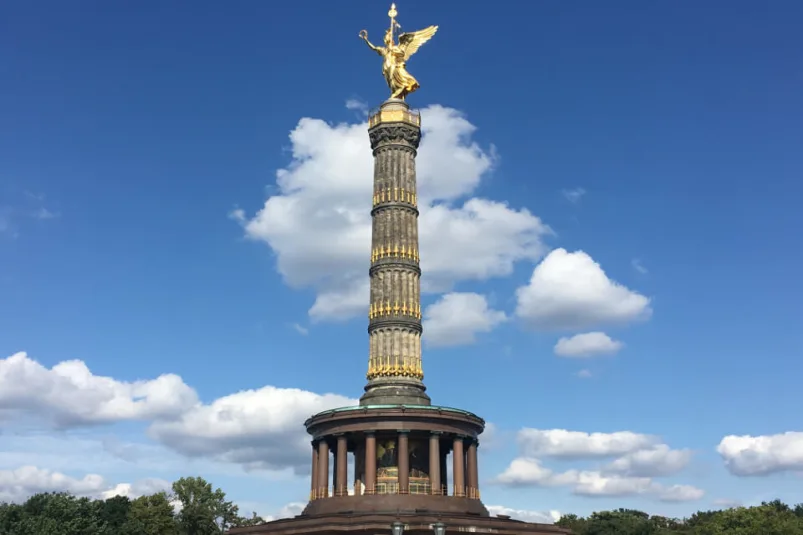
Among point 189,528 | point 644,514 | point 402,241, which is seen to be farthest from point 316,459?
point 644,514

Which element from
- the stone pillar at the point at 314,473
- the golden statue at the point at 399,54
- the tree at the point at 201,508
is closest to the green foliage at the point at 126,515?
the tree at the point at 201,508

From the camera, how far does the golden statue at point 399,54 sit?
61.8 meters

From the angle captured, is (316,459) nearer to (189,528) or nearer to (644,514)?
(189,528)

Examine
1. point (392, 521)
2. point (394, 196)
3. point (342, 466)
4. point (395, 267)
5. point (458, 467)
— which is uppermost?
point (394, 196)

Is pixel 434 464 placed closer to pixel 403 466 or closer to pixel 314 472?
pixel 403 466

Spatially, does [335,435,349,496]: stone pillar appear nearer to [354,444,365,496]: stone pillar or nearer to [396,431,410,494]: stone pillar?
[354,444,365,496]: stone pillar

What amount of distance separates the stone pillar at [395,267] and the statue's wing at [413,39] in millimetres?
4366

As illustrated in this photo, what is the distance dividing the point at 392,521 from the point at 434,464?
24.0 feet

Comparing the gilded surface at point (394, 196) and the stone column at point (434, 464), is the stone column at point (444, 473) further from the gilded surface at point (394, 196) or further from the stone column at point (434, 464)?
the gilded surface at point (394, 196)

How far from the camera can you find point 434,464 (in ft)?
164

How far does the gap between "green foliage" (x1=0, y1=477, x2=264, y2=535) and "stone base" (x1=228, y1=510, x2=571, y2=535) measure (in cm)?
2226

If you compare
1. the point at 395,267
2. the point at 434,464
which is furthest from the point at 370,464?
the point at 395,267

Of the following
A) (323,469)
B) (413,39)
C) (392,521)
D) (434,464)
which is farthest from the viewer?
(413,39)

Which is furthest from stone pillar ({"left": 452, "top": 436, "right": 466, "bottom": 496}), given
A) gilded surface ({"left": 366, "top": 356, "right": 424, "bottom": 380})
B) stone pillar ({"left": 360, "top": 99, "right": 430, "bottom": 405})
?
gilded surface ({"left": 366, "top": 356, "right": 424, "bottom": 380})
